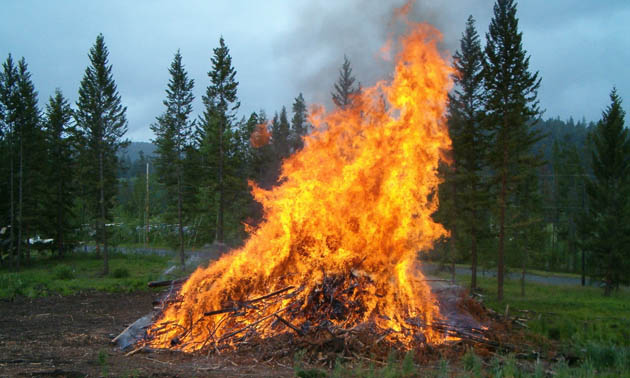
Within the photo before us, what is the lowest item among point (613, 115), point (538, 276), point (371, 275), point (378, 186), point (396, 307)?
point (538, 276)

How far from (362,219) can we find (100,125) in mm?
21182

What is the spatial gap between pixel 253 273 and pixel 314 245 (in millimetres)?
1609

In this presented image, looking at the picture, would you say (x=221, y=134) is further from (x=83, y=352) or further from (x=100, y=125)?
(x=83, y=352)

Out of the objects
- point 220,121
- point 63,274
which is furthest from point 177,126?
point 63,274

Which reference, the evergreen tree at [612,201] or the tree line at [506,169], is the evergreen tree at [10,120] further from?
the evergreen tree at [612,201]

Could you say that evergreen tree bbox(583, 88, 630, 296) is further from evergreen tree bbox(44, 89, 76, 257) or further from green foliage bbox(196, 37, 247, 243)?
evergreen tree bbox(44, 89, 76, 257)

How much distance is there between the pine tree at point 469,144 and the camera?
19047mm

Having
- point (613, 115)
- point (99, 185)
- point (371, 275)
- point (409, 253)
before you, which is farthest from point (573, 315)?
point (99, 185)

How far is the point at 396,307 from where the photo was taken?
387 inches

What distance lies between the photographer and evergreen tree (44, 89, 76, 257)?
3225 cm

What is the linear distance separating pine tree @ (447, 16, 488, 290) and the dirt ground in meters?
13.4

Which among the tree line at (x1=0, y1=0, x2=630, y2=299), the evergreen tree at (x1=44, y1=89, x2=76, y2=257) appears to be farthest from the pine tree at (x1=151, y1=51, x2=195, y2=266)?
the evergreen tree at (x1=44, y1=89, x2=76, y2=257)

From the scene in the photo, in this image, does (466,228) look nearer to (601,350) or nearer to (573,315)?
(573,315)

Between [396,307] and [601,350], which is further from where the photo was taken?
[396,307]
